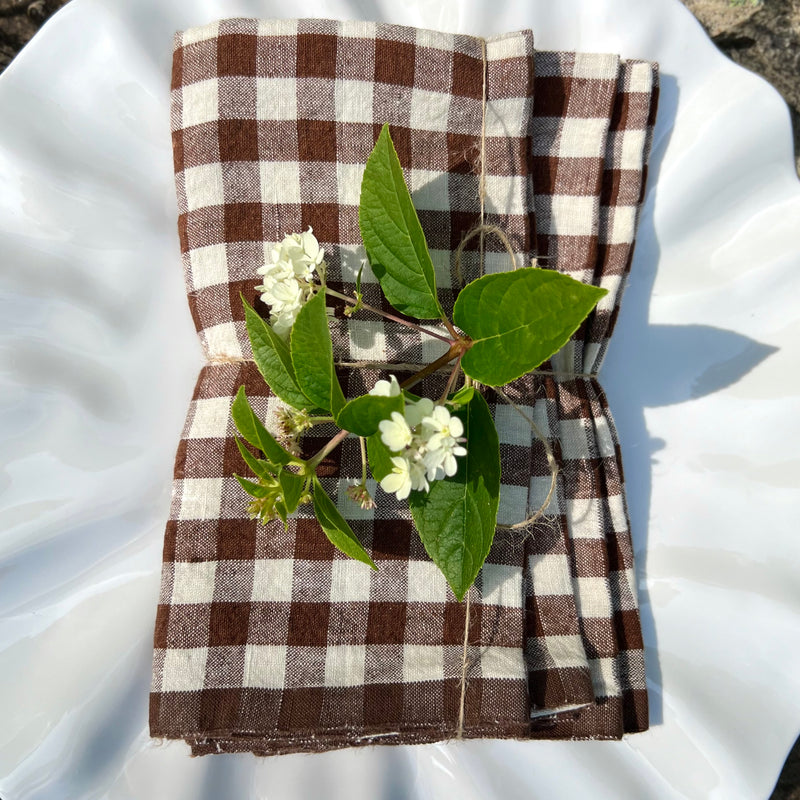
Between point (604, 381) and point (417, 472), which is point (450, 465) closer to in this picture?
point (417, 472)

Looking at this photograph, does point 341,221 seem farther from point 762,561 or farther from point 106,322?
point 762,561

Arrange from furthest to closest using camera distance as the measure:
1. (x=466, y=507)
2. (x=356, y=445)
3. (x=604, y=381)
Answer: (x=604, y=381)
(x=356, y=445)
(x=466, y=507)

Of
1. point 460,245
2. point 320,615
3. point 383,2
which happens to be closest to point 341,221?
point 460,245

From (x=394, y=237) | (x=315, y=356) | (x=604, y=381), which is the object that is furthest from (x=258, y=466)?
(x=604, y=381)

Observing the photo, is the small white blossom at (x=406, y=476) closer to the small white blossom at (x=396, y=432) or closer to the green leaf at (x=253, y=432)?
the small white blossom at (x=396, y=432)

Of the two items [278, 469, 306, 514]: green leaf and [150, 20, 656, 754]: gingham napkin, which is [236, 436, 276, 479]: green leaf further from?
[150, 20, 656, 754]: gingham napkin

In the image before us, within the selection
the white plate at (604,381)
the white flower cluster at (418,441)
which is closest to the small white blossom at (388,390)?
the white flower cluster at (418,441)

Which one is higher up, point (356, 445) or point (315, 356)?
point (315, 356)

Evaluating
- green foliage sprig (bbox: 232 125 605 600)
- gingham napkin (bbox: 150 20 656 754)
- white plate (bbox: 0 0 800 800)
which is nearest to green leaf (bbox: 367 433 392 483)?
green foliage sprig (bbox: 232 125 605 600)
